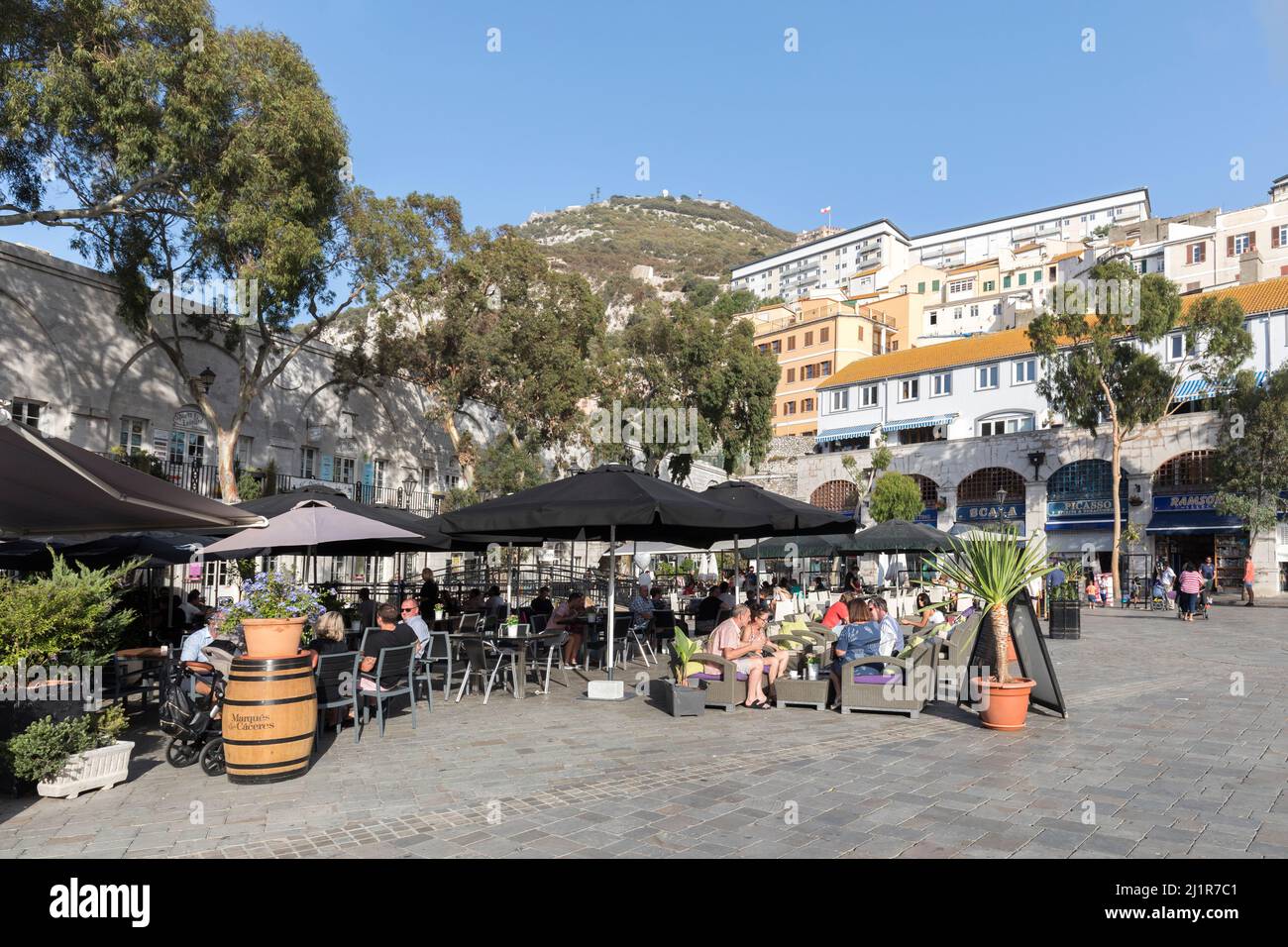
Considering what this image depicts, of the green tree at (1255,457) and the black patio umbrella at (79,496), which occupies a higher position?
the green tree at (1255,457)

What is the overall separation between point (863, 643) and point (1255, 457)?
28.6 metres

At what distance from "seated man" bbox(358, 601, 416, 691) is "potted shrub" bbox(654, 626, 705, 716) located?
8.86 ft

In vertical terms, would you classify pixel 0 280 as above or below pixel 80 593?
above

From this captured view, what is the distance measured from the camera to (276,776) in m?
6.08

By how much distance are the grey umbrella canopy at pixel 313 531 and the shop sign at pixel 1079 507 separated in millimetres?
34636

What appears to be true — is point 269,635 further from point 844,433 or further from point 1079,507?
point 844,433

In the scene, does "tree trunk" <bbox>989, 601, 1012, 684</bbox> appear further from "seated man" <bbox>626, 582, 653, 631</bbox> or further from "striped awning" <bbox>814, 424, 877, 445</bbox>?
"striped awning" <bbox>814, 424, 877, 445</bbox>

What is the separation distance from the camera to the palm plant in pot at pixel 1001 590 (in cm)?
805

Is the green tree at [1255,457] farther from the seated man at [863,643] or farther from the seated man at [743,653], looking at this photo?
the seated man at [743,653]

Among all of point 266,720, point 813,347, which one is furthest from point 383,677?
point 813,347
